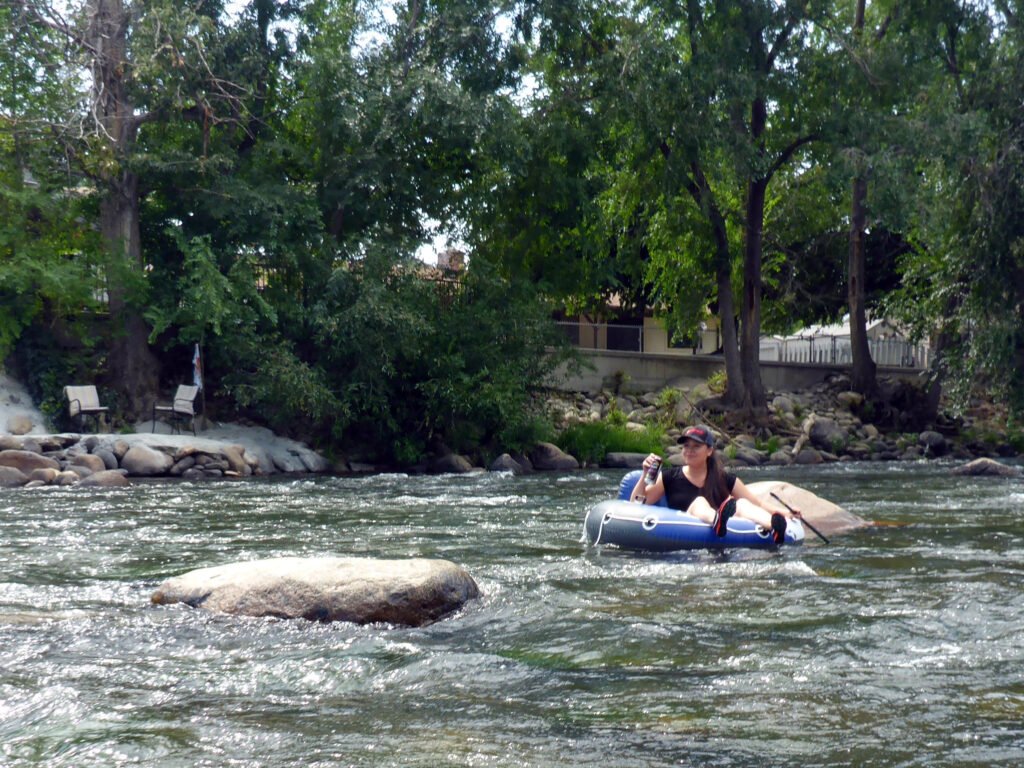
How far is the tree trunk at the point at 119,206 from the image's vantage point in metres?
21.3

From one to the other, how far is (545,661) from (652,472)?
184 inches

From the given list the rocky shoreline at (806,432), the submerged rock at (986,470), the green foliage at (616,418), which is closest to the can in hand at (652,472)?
the submerged rock at (986,470)

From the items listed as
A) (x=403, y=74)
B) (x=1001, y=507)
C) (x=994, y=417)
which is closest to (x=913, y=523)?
(x=1001, y=507)

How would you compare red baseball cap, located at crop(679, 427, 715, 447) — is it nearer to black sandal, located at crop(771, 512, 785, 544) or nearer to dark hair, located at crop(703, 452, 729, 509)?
dark hair, located at crop(703, 452, 729, 509)

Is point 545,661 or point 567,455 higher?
point 567,455

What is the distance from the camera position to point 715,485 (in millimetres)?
10562

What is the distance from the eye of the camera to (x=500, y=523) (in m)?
12.7

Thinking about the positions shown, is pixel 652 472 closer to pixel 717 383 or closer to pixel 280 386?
pixel 280 386

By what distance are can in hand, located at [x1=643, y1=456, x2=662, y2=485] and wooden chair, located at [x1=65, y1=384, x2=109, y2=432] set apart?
13245mm

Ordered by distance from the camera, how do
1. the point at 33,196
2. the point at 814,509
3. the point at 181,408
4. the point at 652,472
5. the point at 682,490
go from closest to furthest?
the point at 682,490, the point at 652,472, the point at 814,509, the point at 33,196, the point at 181,408

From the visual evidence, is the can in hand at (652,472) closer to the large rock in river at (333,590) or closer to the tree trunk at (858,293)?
the large rock in river at (333,590)

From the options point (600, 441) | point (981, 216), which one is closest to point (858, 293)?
point (981, 216)

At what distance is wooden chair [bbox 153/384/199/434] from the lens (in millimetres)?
21953

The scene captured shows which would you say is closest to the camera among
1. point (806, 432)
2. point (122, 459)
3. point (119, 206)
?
point (122, 459)
